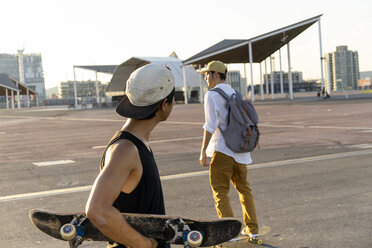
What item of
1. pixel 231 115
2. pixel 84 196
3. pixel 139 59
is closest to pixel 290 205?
pixel 231 115

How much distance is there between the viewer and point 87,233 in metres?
2.07

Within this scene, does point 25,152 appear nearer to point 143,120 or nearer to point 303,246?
point 303,246

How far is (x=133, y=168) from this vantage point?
2.00m

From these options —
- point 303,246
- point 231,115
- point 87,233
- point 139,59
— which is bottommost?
point 303,246

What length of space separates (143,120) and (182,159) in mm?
8856

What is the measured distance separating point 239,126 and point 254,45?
53684 millimetres

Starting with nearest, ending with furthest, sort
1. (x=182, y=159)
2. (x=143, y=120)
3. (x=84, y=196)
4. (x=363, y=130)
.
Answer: (x=143, y=120) < (x=84, y=196) < (x=182, y=159) < (x=363, y=130)

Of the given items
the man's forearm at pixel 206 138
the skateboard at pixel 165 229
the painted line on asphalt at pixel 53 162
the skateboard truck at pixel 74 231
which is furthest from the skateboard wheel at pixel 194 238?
the painted line on asphalt at pixel 53 162

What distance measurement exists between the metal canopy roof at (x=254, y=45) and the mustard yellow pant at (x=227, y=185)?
152ft

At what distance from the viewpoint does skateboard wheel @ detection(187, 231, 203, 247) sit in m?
1.96

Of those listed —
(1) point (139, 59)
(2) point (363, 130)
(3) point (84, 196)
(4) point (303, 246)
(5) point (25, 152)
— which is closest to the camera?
(4) point (303, 246)

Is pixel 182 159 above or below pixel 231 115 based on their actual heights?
below

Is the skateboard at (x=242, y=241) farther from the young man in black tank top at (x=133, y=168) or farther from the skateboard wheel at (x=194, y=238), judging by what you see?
the skateboard wheel at (x=194, y=238)

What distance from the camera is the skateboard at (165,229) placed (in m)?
1.97
